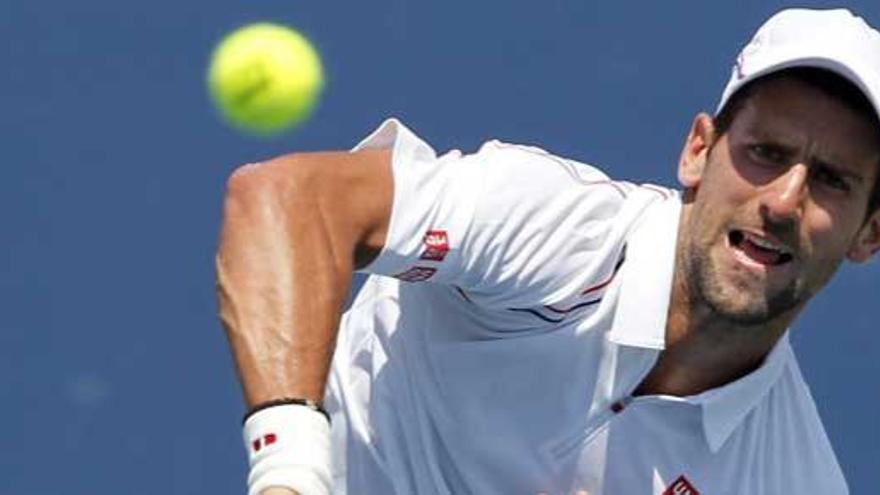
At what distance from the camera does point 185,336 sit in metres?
4.62

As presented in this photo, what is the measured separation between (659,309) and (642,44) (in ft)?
6.20

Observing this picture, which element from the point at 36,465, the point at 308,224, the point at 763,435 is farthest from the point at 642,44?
the point at 308,224

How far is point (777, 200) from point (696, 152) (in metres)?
0.24

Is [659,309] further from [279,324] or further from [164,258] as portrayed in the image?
[164,258]

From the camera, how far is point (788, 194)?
Answer: 286 cm

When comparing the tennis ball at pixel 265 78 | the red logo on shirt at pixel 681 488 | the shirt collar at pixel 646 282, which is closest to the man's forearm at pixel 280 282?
the shirt collar at pixel 646 282

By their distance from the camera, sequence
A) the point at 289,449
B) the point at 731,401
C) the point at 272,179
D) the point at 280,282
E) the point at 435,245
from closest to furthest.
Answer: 1. the point at 289,449
2. the point at 280,282
3. the point at 272,179
4. the point at 435,245
5. the point at 731,401

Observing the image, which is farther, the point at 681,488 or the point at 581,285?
the point at 681,488

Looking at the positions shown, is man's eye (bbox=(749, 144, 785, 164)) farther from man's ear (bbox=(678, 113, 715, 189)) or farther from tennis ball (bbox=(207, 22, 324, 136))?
tennis ball (bbox=(207, 22, 324, 136))

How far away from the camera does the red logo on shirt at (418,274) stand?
9.18ft

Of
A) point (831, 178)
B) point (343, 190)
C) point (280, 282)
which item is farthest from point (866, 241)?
point (280, 282)

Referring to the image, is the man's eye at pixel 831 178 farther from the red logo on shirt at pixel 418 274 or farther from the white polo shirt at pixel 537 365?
the red logo on shirt at pixel 418 274

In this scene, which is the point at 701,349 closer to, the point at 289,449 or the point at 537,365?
the point at 537,365

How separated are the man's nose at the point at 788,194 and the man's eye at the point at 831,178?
25 mm
